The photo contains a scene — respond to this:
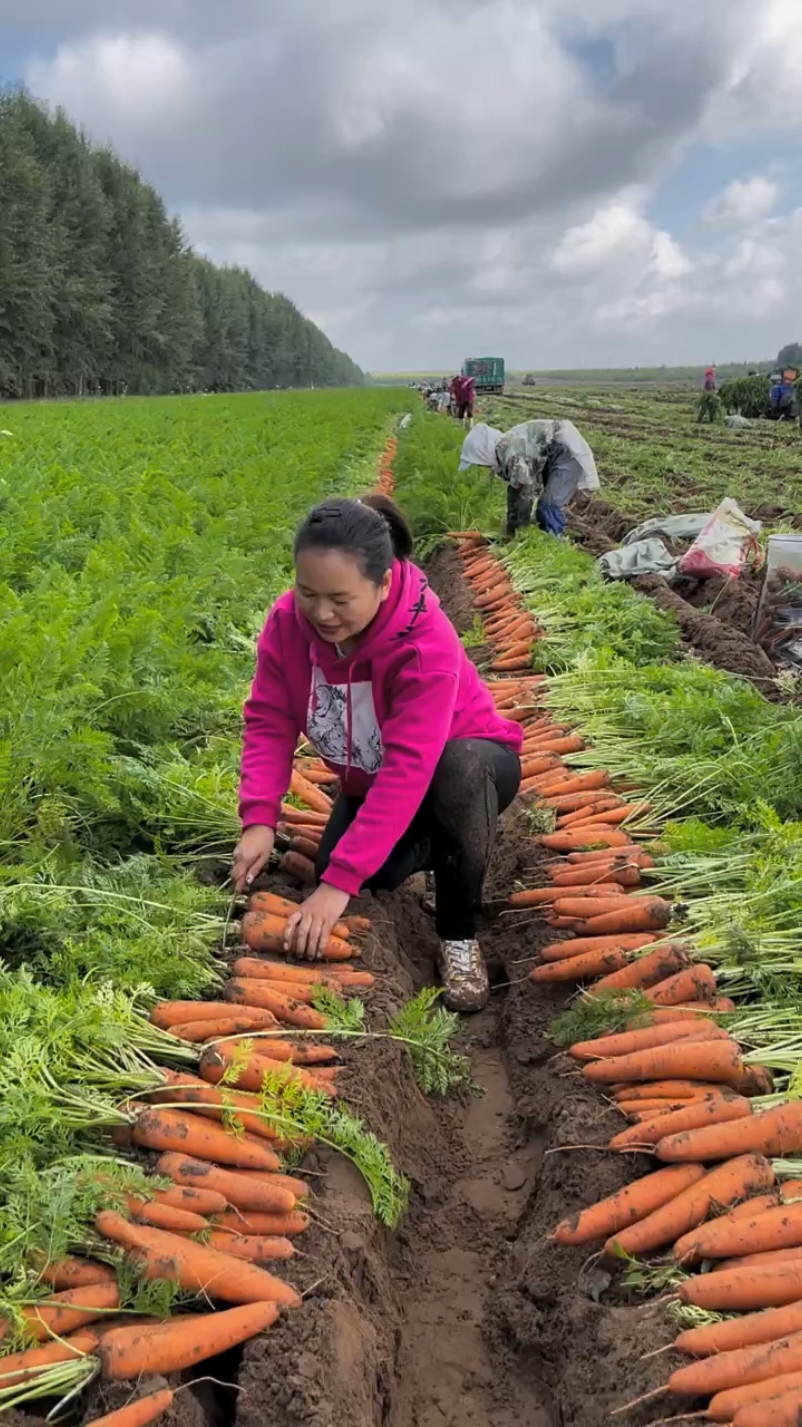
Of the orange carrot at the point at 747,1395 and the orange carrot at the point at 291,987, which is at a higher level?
the orange carrot at the point at 291,987

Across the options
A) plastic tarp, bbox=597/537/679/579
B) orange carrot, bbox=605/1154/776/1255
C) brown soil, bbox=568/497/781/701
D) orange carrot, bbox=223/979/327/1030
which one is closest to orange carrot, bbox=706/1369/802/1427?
orange carrot, bbox=605/1154/776/1255

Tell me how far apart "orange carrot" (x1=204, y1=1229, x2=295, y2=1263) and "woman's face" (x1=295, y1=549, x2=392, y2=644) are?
1569mm

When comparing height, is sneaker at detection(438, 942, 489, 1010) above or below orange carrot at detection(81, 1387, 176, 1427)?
below

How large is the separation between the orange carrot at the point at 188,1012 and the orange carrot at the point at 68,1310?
0.75 m

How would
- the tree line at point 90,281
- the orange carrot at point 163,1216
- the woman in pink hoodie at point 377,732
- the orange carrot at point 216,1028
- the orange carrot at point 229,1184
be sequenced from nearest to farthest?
the orange carrot at point 163,1216 → the orange carrot at point 229,1184 → the orange carrot at point 216,1028 → the woman in pink hoodie at point 377,732 → the tree line at point 90,281

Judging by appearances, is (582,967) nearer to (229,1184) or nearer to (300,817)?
(300,817)

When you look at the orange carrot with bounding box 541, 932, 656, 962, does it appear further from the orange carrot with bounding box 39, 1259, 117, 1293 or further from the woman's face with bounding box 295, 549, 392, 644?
the orange carrot with bounding box 39, 1259, 117, 1293

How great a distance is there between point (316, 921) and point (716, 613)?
6.27 m

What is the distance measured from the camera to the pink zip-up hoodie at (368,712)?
305 cm

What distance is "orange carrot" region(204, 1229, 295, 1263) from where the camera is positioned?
7.29 feet

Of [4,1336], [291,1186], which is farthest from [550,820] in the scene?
[4,1336]

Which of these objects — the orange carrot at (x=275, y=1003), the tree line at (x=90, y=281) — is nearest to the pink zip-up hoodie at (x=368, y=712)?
the orange carrot at (x=275, y=1003)

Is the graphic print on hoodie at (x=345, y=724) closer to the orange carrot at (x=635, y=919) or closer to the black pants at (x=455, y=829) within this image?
the black pants at (x=455, y=829)

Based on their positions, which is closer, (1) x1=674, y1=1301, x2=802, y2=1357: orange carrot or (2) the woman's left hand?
(1) x1=674, y1=1301, x2=802, y2=1357: orange carrot
